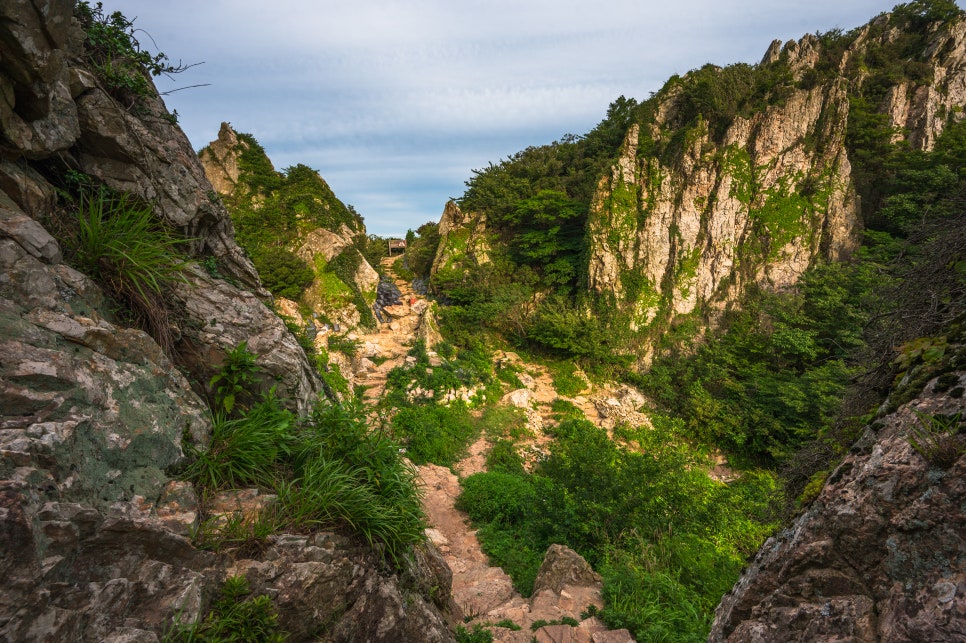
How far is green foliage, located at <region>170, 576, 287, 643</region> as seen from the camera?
186 centimetres

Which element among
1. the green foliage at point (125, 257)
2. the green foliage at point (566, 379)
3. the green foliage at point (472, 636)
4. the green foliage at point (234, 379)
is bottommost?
the green foliage at point (472, 636)

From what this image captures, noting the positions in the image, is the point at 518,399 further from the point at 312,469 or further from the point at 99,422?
the point at 99,422

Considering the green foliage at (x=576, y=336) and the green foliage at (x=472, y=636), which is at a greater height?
the green foliage at (x=576, y=336)

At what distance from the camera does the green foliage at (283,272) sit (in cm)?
1241

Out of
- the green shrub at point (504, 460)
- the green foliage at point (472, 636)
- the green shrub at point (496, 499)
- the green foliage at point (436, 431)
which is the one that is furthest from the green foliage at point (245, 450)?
the green shrub at point (504, 460)

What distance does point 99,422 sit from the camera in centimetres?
201

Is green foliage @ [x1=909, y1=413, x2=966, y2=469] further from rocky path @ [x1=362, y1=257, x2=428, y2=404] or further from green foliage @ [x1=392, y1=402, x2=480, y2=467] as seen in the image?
rocky path @ [x1=362, y1=257, x2=428, y2=404]

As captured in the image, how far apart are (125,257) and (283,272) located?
1109 cm

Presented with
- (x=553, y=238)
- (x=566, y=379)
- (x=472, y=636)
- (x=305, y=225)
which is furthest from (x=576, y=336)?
(x=472, y=636)

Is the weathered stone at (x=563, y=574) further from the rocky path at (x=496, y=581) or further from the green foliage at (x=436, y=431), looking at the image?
the green foliage at (x=436, y=431)

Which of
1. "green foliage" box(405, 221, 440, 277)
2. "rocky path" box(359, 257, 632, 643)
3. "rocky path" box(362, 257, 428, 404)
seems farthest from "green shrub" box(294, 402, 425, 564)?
"green foliage" box(405, 221, 440, 277)

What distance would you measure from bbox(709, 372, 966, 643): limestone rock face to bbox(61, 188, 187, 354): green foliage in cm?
409

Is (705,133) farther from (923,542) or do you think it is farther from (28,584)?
(28,584)

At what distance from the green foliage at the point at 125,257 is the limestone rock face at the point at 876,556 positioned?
4087 millimetres
